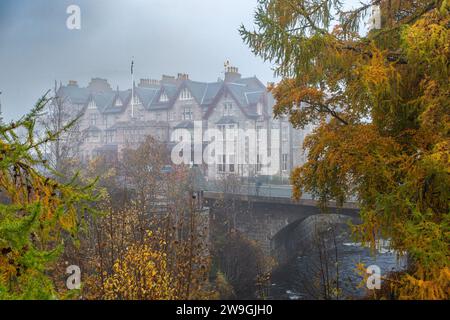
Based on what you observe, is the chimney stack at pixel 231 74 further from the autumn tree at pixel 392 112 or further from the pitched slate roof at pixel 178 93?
the autumn tree at pixel 392 112

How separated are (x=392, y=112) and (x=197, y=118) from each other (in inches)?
1610

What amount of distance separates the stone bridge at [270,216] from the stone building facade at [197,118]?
29.4 ft

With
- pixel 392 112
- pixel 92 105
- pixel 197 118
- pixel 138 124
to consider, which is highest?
pixel 92 105

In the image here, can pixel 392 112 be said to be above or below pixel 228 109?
below

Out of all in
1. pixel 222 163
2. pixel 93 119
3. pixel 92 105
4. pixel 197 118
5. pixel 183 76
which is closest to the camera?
pixel 222 163

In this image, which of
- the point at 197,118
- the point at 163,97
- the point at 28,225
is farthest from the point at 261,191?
the point at 28,225

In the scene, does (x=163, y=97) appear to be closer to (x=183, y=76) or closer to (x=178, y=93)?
(x=178, y=93)

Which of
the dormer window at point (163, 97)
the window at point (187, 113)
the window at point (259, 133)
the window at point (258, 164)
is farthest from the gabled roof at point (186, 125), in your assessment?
the window at point (258, 164)

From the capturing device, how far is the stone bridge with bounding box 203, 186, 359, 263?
1098 inches

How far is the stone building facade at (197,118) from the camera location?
4375cm

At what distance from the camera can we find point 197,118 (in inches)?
1945

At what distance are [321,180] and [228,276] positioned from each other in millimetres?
13668
